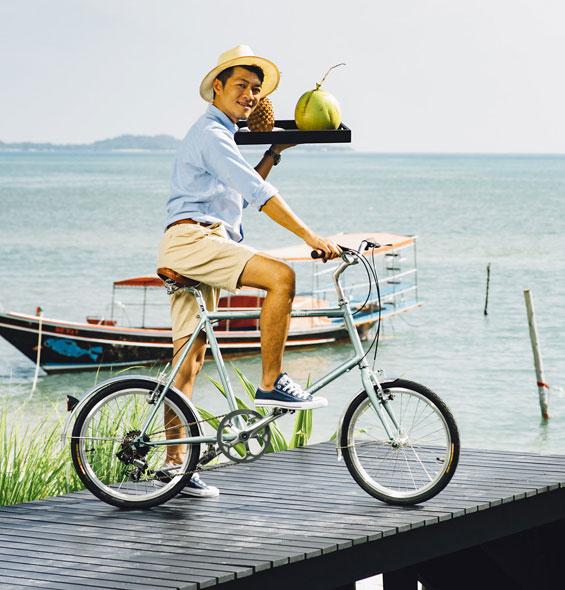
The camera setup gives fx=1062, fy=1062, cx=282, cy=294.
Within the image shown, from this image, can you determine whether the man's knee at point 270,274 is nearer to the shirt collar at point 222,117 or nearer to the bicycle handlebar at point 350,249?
the bicycle handlebar at point 350,249

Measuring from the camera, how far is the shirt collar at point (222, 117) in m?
3.95

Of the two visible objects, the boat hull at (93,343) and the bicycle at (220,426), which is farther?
the boat hull at (93,343)

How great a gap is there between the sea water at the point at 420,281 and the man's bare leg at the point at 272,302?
2986 mm

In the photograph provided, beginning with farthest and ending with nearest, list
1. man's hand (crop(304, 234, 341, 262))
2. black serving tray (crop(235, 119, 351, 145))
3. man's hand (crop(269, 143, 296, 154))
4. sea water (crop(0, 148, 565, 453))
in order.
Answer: sea water (crop(0, 148, 565, 453))
man's hand (crop(269, 143, 296, 154))
black serving tray (crop(235, 119, 351, 145))
man's hand (crop(304, 234, 341, 262))

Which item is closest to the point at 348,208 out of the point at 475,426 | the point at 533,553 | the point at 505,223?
the point at 505,223

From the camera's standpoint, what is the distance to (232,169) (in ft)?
12.5

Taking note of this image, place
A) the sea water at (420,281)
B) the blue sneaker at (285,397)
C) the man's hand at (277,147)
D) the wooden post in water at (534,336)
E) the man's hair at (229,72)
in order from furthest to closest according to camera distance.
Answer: the sea water at (420,281), the wooden post in water at (534,336), the man's hand at (277,147), the man's hair at (229,72), the blue sneaker at (285,397)

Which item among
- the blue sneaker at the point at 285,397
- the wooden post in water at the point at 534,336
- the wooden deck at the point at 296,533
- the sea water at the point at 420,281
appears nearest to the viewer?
the wooden deck at the point at 296,533

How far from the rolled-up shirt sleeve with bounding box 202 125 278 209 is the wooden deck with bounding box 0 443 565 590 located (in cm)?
117

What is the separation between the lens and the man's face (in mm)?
3945

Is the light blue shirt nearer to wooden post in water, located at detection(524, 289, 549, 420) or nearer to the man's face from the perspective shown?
the man's face

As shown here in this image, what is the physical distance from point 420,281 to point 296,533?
33.3 meters

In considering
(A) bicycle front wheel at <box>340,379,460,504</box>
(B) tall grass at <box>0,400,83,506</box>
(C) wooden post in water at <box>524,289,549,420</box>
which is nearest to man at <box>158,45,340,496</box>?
(A) bicycle front wheel at <box>340,379,460,504</box>

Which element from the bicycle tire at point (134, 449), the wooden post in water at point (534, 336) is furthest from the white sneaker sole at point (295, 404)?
the wooden post in water at point (534, 336)
